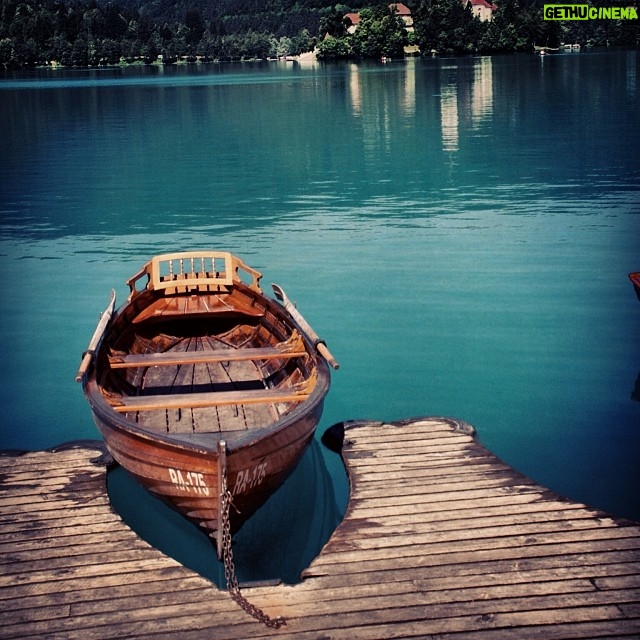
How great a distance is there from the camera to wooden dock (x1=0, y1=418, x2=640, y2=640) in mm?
8523

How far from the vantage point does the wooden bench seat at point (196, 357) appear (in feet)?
43.3

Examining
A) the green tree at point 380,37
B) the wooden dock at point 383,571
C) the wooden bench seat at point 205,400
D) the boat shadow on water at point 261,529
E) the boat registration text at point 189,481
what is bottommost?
the boat shadow on water at point 261,529

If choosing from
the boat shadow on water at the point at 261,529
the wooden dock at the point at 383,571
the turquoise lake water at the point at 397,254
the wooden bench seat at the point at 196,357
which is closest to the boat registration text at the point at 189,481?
the wooden dock at the point at 383,571

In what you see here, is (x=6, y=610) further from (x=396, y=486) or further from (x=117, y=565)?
(x=396, y=486)

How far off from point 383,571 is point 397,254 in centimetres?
1722

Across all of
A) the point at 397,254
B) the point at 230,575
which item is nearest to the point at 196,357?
the point at 230,575

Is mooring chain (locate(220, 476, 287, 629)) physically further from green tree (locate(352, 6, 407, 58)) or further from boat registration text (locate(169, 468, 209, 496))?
green tree (locate(352, 6, 407, 58))

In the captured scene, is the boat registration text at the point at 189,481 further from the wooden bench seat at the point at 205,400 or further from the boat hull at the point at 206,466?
the wooden bench seat at the point at 205,400

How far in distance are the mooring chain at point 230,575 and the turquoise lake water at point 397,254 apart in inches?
126

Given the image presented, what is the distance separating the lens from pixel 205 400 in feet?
37.4

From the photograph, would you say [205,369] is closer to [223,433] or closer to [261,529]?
[223,433]

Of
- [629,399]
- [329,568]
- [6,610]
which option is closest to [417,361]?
A: [629,399]

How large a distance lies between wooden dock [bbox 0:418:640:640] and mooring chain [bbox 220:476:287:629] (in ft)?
0.26

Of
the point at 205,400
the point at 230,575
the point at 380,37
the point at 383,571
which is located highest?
the point at 380,37
